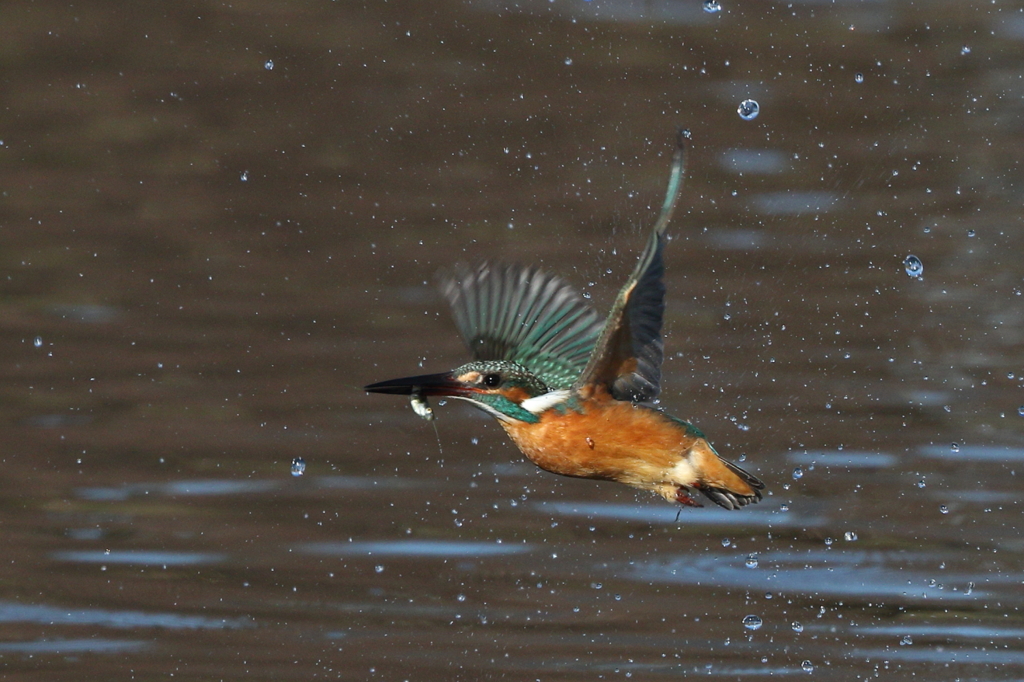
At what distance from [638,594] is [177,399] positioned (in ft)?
6.13

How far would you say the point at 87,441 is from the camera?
527 cm

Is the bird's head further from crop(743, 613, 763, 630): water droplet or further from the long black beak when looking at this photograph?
crop(743, 613, 763, 630): water droplet

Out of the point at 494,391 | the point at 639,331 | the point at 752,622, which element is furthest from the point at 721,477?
the point at 752,622

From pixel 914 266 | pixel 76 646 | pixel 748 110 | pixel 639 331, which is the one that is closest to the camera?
pixel 639 331

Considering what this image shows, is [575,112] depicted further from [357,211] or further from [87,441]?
[87,441]

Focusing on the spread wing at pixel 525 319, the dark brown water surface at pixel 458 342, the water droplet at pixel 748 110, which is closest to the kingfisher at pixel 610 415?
the spread wing at pixel 525 319

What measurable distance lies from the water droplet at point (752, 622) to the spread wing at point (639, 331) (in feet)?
3.46

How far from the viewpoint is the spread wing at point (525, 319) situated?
390 cm

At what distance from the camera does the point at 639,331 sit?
3312 millimetres

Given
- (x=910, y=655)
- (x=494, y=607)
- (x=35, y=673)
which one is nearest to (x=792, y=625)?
(x=910, y=655)

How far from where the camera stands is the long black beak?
3.34 metres

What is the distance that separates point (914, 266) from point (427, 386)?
3283 millimetres

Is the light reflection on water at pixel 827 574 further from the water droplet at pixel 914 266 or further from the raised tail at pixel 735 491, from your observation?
the water droplet at pixel 914 266

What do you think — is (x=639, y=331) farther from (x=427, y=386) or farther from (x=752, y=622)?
(x=752, y=622)
